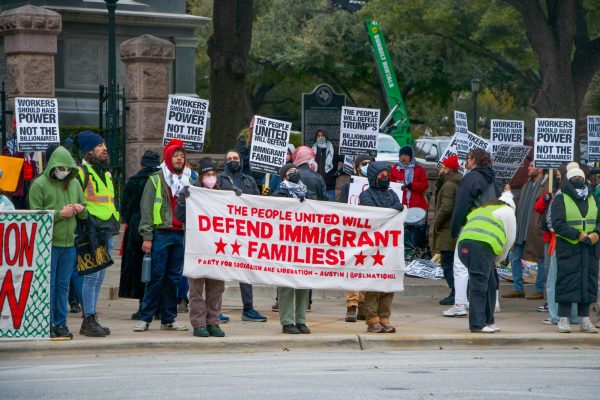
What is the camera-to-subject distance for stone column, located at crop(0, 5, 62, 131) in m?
19.2

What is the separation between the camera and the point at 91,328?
13.0 meters

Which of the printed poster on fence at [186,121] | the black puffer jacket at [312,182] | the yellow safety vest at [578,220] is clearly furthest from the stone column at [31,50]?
the yellow safety vest at [578,220]

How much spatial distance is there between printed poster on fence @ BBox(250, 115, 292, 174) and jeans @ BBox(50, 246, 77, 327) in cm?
461

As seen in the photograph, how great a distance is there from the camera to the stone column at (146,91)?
19.8 metres

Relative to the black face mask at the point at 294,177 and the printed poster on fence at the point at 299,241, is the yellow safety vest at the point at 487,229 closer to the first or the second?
the printed poster on fence at the point at 299,241

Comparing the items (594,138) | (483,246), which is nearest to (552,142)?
(594,138)

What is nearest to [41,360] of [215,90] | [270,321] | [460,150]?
[270,321]

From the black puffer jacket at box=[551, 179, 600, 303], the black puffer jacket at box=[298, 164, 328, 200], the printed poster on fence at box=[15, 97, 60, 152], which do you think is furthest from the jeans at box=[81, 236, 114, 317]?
the black puffer jacket at box=[551, 179, 600, 303]

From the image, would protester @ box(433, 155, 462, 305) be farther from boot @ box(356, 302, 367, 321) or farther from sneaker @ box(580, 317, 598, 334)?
sneaker @ box(580, 317, 598, 334)

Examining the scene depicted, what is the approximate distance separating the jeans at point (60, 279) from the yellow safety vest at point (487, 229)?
13.5 feet

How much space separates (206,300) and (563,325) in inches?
151

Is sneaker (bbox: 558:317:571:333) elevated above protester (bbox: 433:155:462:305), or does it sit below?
below

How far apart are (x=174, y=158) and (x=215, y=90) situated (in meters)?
11.9

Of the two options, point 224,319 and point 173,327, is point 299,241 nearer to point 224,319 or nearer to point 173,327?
point 224,319
